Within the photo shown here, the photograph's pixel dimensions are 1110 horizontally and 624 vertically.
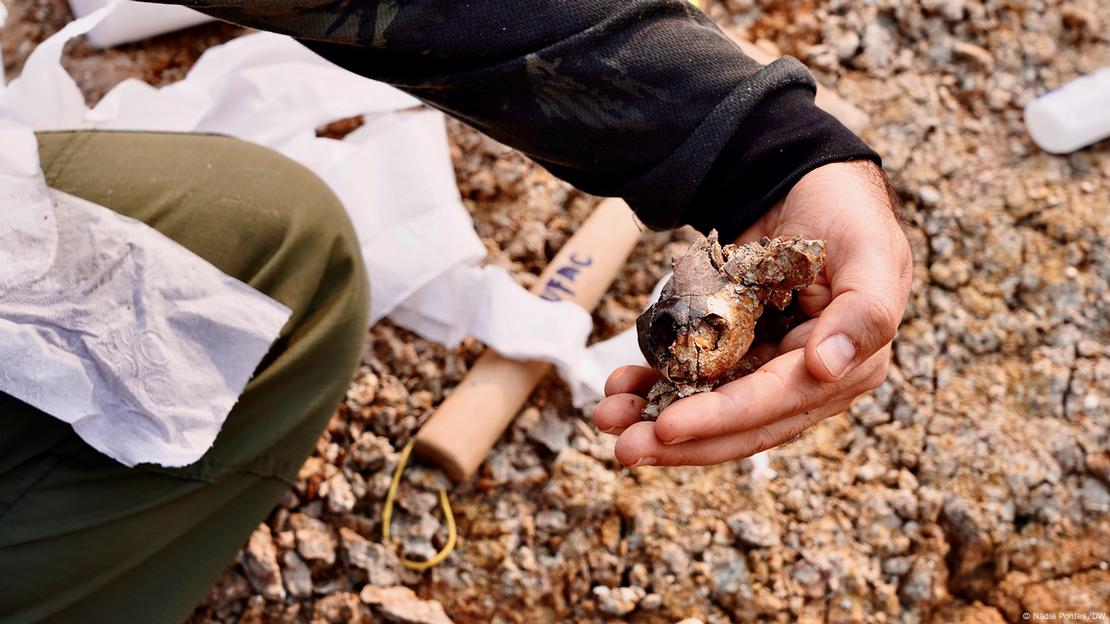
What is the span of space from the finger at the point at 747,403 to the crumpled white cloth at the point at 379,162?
1.02 m

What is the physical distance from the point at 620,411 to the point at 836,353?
1.26ft

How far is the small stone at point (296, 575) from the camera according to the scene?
88.3 inches

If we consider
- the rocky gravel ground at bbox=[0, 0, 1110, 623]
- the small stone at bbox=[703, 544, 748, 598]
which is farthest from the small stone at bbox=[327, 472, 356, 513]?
the small stone at bbox=[703, 544, 748, 598]

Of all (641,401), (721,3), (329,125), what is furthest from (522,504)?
(721,3)

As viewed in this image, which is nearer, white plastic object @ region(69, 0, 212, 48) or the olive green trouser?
the olive green trouser

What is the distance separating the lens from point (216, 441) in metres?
1.85

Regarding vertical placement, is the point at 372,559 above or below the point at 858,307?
below

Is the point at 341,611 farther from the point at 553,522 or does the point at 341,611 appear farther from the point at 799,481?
the point at 799,481

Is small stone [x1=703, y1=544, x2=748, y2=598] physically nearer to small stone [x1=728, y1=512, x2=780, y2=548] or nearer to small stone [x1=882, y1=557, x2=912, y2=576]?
small stone [x1=728, y1=512, x2=780, y2=548]

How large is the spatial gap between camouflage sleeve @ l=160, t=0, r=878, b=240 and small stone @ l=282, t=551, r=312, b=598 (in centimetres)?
118

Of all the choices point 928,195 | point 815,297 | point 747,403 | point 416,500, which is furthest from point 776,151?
point 928,195

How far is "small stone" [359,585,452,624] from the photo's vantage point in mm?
2209

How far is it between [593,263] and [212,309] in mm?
1180

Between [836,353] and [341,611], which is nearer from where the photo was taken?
[836,353]
